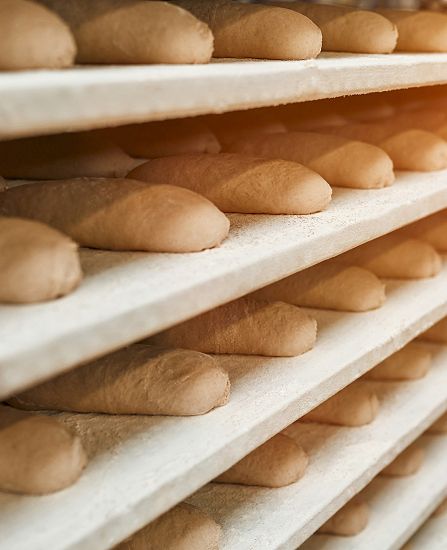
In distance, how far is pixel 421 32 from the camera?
2.01 metres

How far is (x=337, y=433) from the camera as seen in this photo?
1.95m

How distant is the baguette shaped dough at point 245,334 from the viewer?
5.57 feet

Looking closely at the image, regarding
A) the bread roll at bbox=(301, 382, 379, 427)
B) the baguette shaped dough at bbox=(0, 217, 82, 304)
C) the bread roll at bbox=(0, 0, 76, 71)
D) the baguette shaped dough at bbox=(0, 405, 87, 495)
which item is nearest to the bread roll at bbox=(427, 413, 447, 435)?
the bread roll at bbox=(301, 382, 379, 427)

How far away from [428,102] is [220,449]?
1.67 m

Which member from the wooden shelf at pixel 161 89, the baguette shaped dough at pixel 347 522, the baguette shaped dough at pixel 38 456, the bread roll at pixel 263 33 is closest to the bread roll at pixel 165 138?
the bread roll at pixel 263 33

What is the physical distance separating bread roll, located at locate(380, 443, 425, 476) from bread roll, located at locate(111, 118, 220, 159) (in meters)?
0.89

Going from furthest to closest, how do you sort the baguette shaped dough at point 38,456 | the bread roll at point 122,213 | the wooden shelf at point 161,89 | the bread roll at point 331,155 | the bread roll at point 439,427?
the bread roll at point 439,427, the bread roll at point 331,155, the bread roll at point 122,213, the baguette shaped dough at point 38,456, the wooden shelf at point 161,89

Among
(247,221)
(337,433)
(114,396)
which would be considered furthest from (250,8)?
(337,433)

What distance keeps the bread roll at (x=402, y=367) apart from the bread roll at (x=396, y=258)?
0.20 metres

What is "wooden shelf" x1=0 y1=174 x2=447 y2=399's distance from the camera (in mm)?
1023

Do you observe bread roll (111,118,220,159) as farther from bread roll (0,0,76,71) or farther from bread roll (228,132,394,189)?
bread roll (0,0,76,71)

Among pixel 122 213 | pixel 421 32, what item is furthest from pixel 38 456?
pixel 421 32

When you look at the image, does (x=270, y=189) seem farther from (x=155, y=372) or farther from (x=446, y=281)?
(x=446, y=281)

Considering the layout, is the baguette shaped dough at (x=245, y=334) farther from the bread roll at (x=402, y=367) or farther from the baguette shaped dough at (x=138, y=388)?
the bread roll at (x=402, y=367)
